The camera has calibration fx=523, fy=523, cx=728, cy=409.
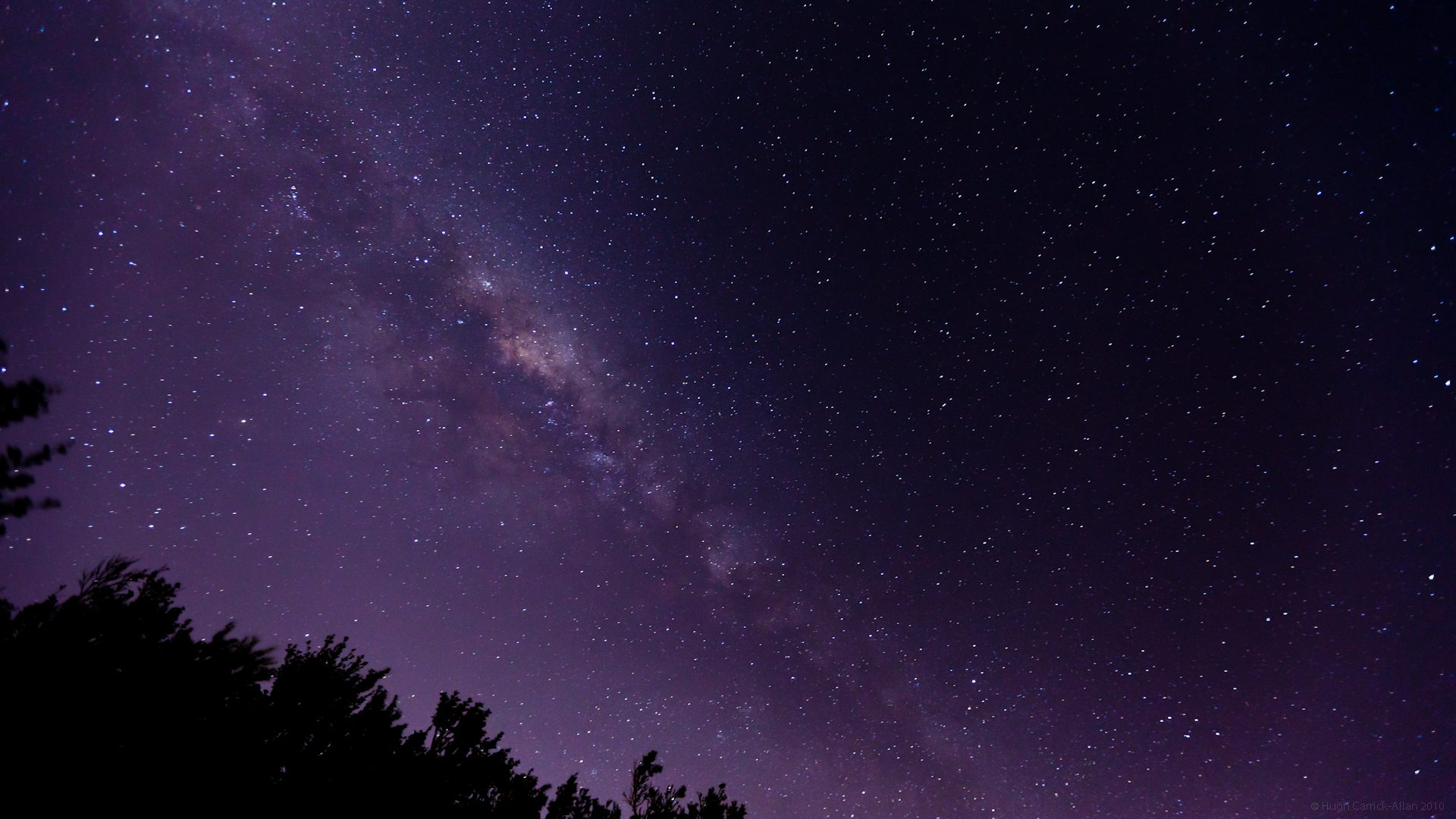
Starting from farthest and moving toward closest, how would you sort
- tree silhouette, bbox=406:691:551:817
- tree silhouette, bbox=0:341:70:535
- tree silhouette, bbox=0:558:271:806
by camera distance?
tree silhouette, bbox=406:691:551:817, tree silhouette, bbox=0:558:271:806, tree silhouette, bbox=0:341:70:535

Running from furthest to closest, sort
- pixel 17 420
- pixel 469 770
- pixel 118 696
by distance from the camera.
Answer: pixel 469 770 → pixel 118 696 → pixel 17 420

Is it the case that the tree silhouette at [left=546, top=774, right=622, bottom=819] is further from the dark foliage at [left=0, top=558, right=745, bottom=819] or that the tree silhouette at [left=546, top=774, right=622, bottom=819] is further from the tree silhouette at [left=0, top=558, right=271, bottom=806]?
the tree silhouette at [left=0, top=558, right=271, bottom=806]

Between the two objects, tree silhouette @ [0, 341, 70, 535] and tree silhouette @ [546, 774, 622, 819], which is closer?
tree silhouette @ [0, 341, 70, 535]

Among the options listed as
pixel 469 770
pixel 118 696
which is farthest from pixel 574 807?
pixel 118 696

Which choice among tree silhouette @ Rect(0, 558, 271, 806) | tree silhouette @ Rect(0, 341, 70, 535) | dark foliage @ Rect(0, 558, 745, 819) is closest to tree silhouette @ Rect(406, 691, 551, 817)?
dark foliage @ Rect(0, 558, 745, 819)

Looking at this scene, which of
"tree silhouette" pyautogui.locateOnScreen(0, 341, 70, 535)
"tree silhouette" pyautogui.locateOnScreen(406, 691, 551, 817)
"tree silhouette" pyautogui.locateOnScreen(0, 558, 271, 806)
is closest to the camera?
"tree silhouette" pyautogui.locateOnScreen(0, 341, 70, 535)

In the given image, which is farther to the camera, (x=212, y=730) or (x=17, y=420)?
(x=212, y=730)

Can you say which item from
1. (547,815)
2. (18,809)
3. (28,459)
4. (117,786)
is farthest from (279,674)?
(28,459)

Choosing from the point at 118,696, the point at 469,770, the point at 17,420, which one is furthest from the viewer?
the point at 469,770

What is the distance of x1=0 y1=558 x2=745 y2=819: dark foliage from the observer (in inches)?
319

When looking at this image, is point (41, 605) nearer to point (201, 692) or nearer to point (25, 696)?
point (25, 696)

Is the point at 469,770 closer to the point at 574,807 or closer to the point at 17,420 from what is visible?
the point at 574,807

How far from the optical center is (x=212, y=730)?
948cm

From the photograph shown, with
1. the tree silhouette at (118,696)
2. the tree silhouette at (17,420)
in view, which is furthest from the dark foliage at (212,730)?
the tree silhouette at (17,420)
